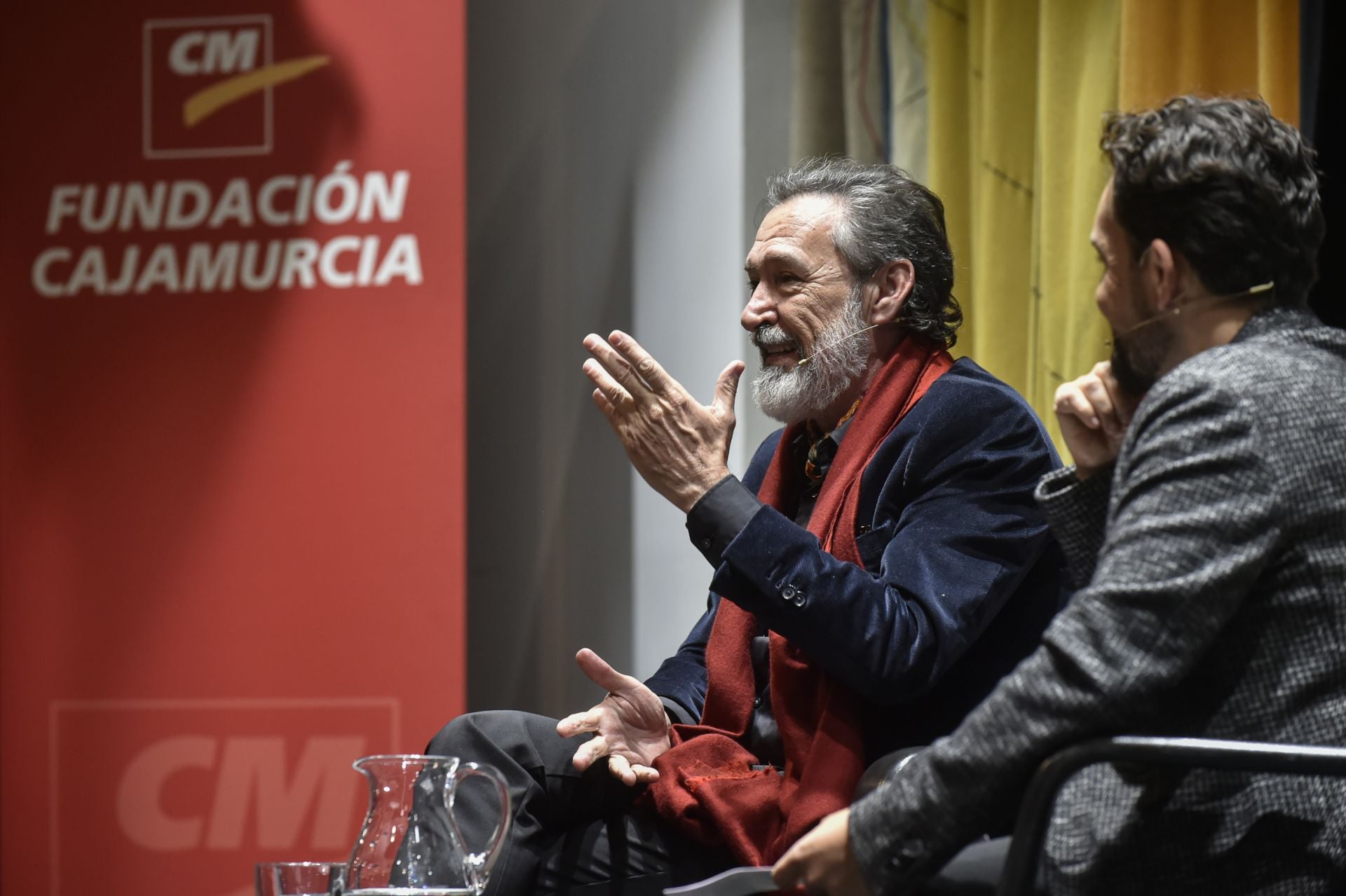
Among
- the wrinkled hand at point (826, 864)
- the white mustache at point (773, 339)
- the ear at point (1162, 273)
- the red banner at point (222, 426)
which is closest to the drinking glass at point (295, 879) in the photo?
the wrinkled hand at point (826, 864)

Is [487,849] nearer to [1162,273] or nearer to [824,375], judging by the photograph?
[1162,273]

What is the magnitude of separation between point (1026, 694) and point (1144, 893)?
0.64 feet

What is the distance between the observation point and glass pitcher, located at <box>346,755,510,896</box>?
128 cm

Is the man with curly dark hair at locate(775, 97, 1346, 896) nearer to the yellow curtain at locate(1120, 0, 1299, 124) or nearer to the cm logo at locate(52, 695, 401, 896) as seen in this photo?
the yellow curtain at locate(1120, 0, 1299, 124)

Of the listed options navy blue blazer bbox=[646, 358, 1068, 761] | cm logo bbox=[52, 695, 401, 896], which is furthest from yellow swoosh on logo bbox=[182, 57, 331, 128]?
navy blue blazer bbox=[646, 358, 1068, 761]

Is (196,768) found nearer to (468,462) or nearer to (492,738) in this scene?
(468,462)

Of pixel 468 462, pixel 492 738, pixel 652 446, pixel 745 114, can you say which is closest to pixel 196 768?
pixel 468 462

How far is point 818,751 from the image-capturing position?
1876 millimetres

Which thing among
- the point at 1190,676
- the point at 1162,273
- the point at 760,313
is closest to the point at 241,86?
the point at 760,313

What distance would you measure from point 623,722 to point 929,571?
50 centimetres

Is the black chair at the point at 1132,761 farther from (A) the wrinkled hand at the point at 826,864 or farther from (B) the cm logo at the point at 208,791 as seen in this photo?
(B) the cm logo at the point at 208,791

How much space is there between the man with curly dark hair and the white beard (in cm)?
101

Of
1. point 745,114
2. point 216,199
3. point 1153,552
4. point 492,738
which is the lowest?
point 492,738

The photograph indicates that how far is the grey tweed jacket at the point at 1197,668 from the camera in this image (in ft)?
3.84
